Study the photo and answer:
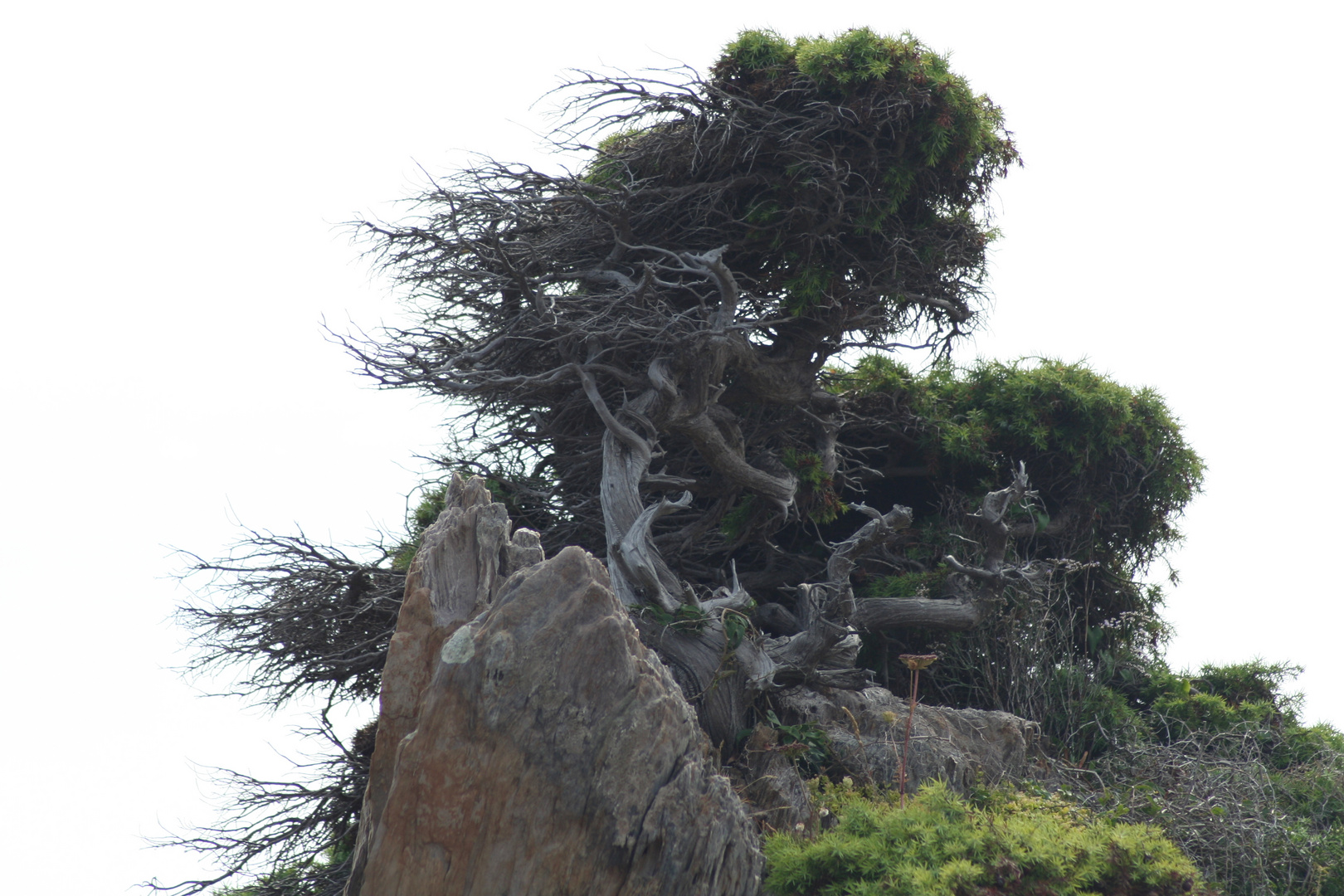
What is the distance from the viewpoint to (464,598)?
648 cm

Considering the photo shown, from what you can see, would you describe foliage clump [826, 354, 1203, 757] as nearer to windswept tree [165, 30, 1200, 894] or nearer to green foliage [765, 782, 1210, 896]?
windswept tree [165, 30, 1200, 894]

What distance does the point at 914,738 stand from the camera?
821 centimetres

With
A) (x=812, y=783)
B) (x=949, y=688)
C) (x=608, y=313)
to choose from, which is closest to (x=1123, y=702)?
(x=949, y=688)

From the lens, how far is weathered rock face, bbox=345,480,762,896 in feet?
17.8

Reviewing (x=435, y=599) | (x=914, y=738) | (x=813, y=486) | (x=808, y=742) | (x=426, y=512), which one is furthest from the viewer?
(x=426, y=512)

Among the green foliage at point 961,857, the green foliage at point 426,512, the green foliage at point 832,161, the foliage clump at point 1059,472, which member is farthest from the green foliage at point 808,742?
the green foliage at point 426,512

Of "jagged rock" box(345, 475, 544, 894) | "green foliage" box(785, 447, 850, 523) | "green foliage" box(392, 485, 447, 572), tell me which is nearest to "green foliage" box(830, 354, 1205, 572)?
"green foliage" box(785, 447, 850, 523)

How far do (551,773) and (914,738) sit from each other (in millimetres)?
3853

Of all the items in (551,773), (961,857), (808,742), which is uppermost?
(808,742)

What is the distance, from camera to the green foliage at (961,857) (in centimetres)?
580

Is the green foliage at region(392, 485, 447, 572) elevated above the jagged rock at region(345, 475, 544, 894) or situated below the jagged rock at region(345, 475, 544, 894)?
above

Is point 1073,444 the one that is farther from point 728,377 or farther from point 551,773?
point 551,773

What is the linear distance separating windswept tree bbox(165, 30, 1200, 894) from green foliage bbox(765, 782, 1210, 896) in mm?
2150

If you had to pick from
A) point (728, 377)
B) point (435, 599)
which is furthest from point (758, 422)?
point (435, 599)
